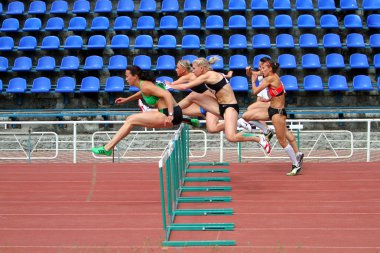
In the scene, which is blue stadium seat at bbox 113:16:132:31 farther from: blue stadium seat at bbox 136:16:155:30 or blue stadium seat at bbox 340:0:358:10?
blue stadium seat at bbox 340:0:358:10

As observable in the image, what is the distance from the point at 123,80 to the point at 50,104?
2.10m

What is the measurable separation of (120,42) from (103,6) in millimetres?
1518

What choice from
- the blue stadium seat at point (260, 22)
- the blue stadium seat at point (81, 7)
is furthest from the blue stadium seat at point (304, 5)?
the blue stadium seat at point (81, 7)

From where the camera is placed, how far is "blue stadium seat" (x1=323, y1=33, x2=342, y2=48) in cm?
→ 1873

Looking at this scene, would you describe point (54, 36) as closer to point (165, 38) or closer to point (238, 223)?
point (165, 38)

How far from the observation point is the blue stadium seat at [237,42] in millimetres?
18641

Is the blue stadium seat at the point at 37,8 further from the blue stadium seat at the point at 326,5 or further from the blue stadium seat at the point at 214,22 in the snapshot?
the blue stadium seat at the point at 326,5

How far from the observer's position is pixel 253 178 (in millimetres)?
11734

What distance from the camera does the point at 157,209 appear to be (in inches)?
373

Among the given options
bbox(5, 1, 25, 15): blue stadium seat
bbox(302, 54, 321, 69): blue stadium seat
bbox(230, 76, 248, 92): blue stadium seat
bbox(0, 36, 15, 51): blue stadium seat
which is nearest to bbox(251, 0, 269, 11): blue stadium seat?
bbox(302, 54, 321, 69): blue stadium seat

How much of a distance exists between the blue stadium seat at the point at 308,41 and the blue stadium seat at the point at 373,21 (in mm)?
1615

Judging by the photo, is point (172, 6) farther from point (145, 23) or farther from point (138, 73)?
point (138, 73)

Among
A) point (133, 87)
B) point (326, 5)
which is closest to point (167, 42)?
point (133, 87)

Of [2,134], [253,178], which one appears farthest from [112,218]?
[2,134]
